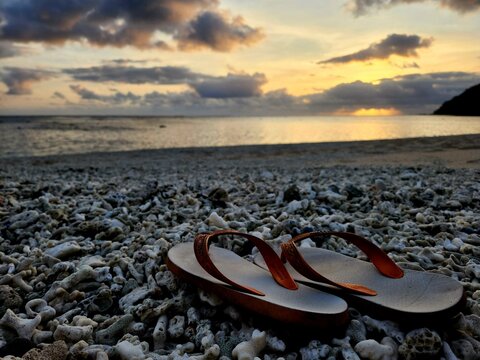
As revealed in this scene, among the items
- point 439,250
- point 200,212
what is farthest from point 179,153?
point 439,250

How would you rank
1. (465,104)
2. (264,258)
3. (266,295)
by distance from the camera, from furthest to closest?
(465,104) < (264,258) < (266,295)

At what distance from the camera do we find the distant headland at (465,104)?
324 feet

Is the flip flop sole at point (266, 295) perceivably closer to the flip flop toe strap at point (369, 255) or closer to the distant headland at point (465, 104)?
the flip flop toe strap at point (369, 255)

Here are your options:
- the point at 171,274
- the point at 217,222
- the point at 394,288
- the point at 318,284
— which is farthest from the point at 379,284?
the point at 217,222

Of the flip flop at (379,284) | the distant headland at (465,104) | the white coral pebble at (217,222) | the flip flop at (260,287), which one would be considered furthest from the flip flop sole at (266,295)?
the distant headland at (465,104)

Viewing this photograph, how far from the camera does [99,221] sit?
3.58 metres

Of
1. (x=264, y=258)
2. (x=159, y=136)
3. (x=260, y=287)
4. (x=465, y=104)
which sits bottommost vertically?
(x=159, y=136)

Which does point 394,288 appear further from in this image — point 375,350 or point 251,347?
point 251,347

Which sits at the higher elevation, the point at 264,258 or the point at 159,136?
the point at 264,258

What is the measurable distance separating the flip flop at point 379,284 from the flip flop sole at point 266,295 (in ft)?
0.37

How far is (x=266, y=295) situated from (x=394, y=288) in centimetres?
68

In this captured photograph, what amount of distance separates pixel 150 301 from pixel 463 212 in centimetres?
307

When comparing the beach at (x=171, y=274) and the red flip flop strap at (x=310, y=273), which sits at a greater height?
the red flip flop strap at (x=310, y=273)

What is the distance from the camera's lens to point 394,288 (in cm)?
210
